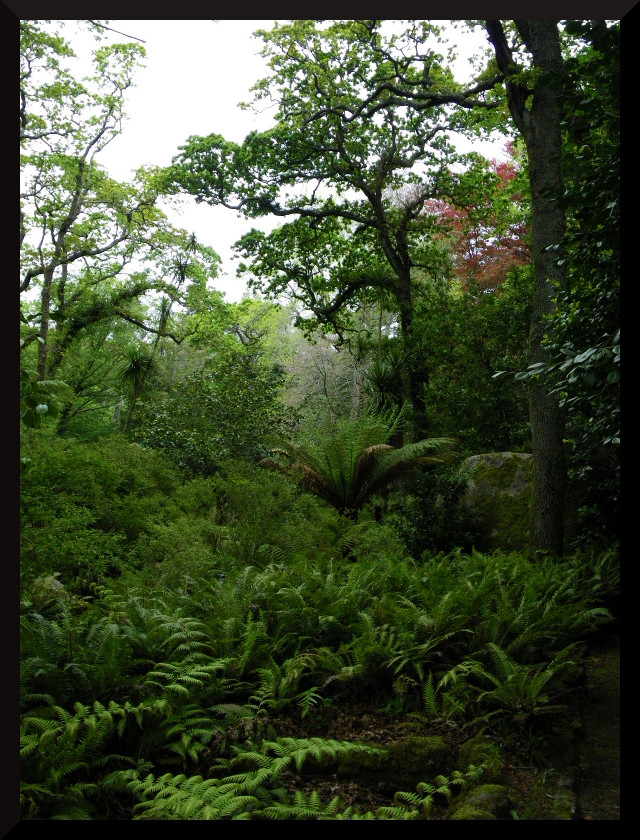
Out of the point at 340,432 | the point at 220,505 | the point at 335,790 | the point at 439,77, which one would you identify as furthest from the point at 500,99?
the point at 335,790

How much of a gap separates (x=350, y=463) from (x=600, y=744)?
172 inches

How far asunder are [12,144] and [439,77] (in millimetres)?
6333

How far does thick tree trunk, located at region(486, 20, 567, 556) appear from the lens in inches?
171

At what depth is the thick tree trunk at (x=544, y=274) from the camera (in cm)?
434

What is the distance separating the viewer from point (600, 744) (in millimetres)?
2191

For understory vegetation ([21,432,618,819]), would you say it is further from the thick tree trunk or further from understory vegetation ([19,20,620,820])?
the thick tree trunk

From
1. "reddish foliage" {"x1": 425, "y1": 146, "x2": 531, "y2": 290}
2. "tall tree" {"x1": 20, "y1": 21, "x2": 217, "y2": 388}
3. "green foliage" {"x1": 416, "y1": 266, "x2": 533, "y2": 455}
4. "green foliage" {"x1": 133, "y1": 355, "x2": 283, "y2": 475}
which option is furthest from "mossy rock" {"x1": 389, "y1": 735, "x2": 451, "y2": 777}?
"tall tree" {"x1": 20, "y1": 21, "x2": 217, "y2": 388}

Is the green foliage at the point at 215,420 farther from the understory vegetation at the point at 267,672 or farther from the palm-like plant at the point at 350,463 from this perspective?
the understory vegetation at the point at 267,672

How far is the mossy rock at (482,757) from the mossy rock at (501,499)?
120 inches

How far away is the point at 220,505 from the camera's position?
19.5 feet

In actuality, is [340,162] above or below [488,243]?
below

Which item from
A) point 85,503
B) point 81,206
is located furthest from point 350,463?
point 81,206

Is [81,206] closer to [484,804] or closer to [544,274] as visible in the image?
[544,274]

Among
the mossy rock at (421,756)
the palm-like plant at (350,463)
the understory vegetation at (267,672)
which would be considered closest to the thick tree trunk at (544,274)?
the understory vegetation at (267,672)
